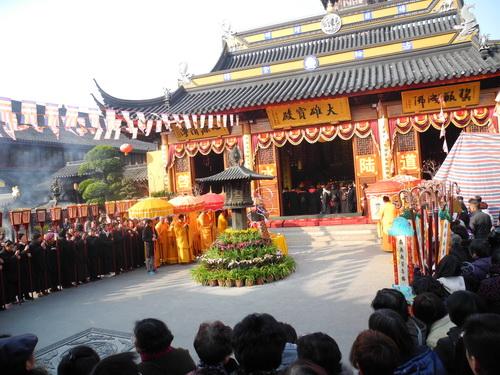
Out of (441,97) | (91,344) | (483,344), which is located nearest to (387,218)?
(441,97)

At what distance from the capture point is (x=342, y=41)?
67.8 feet

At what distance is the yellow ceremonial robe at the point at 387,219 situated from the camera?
1140 cm

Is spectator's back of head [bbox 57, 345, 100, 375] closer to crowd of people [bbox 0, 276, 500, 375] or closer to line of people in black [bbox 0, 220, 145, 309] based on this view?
crowd of people [bbox 0, 276, 500, 375]

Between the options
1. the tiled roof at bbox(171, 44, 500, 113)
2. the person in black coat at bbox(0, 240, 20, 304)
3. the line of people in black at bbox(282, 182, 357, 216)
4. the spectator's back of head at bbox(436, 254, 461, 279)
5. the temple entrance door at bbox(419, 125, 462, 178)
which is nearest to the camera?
the spectator's back of head at bbox(436, 254, 461, 279)

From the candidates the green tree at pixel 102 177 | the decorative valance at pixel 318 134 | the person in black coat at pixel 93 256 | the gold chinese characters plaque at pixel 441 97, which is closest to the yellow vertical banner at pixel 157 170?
the decorative valance at pixel 318 134

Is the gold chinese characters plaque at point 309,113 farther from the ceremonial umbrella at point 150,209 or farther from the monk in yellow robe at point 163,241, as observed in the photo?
the ceremonial umbrella at point 150,209

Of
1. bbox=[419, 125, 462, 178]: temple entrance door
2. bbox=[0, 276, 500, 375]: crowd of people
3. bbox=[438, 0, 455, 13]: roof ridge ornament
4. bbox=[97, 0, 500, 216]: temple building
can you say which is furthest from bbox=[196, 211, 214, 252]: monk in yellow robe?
bbox=[438, 0, 455, 13]: roof ridge ornament

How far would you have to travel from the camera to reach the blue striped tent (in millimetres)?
8734

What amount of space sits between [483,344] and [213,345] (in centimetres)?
164

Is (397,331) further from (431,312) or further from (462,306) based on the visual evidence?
(431,312)

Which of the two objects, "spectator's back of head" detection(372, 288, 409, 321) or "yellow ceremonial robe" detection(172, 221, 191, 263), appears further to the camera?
"yellow ceremonial robe" detection(172, 221, 191, 263)

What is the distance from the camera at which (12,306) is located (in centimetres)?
890

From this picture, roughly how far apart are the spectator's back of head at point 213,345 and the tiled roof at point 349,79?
40.4ft

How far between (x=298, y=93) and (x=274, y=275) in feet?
25.9
